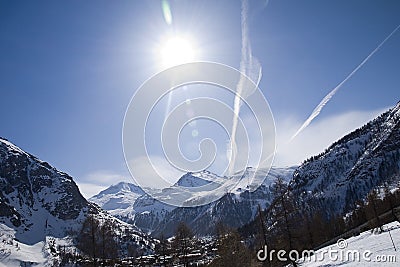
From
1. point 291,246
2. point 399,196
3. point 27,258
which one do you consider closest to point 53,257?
point 27,258

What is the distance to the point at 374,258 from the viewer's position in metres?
17.5

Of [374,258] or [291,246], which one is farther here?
[291,246]

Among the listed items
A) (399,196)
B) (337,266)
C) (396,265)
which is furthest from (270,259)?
(399,196)

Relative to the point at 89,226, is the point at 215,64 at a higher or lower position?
higher

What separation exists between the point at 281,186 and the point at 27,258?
594ft

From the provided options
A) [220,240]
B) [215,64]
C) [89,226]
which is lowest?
[220,240]

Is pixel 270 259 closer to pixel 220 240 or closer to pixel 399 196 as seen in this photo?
pixel 220 240

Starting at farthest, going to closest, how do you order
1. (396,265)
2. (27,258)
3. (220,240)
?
(27,258) < (220,240) < (396,265)

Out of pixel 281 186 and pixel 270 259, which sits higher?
pixel 281 186

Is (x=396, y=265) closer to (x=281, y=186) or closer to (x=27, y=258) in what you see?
(x=281, y=186)

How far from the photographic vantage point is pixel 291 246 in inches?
1029

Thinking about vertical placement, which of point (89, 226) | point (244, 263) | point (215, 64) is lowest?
point (244, 263)

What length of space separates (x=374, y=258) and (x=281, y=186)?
31.1 feet

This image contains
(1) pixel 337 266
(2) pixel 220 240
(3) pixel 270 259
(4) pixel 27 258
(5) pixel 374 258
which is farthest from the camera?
(4) pixel 27 258
